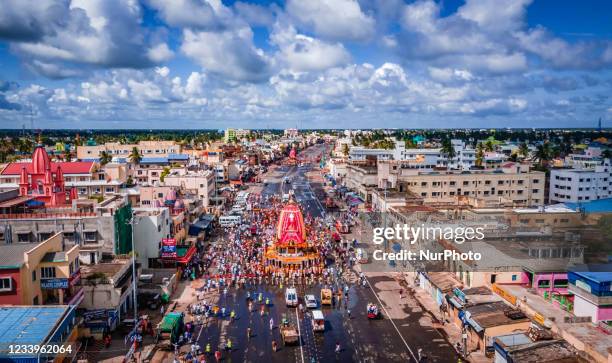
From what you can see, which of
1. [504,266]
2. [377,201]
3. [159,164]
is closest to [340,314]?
[504,266]

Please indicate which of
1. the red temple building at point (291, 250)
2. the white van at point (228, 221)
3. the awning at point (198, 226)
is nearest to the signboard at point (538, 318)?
the red temple building at point (291, 250)

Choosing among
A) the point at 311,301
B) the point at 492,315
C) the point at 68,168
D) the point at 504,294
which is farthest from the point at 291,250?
the point at 68,168

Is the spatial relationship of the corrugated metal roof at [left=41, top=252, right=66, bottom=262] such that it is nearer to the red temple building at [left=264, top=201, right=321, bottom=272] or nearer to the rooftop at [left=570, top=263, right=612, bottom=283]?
the red temple building at [left=264, top=201, right=321, bottom=272]

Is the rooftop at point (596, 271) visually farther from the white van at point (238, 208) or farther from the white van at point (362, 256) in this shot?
the white van at point (238, 208)

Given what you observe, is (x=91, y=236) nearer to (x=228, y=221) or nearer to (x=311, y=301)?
(x=311, y=301)

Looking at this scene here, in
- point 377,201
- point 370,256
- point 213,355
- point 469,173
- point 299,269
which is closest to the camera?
point 213,355

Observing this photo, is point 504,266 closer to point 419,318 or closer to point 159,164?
point 419,318
